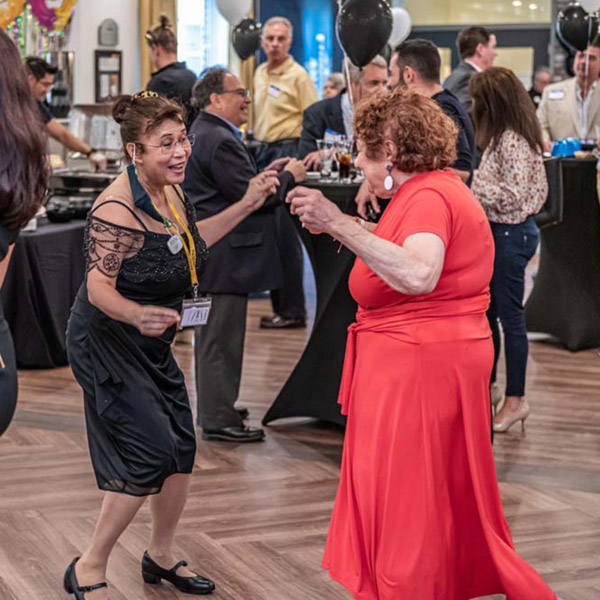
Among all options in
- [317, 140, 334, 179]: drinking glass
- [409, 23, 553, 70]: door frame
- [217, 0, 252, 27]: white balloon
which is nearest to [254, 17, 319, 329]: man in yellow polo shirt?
[217, 0, 252, 27]: white balloon

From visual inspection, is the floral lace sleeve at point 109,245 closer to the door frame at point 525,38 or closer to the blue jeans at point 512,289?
the blue jeans at point 512,289

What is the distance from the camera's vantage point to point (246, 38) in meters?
8.86

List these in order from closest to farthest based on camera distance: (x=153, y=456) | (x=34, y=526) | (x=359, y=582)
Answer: (x=359, y=582)
(x=153, y=456)
(x=34, y=526)

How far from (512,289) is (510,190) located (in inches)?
16.9

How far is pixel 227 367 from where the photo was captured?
4590 millimetres

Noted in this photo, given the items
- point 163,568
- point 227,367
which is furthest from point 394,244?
point 227,367

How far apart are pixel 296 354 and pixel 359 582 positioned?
3.59 meters

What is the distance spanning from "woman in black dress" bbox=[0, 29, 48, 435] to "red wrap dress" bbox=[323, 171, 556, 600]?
0.81 m

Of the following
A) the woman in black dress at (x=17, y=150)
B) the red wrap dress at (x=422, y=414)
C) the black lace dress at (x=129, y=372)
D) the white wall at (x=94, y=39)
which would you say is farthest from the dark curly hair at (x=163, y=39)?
the woman in black dress at (x=17, y=150)

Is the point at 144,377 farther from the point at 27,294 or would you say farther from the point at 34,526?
the point at 27,294

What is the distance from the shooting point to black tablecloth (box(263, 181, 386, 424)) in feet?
14.7

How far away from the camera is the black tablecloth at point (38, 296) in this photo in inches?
225

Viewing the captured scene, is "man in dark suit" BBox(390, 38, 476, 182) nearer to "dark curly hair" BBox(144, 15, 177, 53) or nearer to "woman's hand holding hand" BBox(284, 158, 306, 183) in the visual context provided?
"woman's hand holding hand" BBox(284, 158, 306, 183)

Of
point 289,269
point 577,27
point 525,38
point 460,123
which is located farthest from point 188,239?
point 525,38
